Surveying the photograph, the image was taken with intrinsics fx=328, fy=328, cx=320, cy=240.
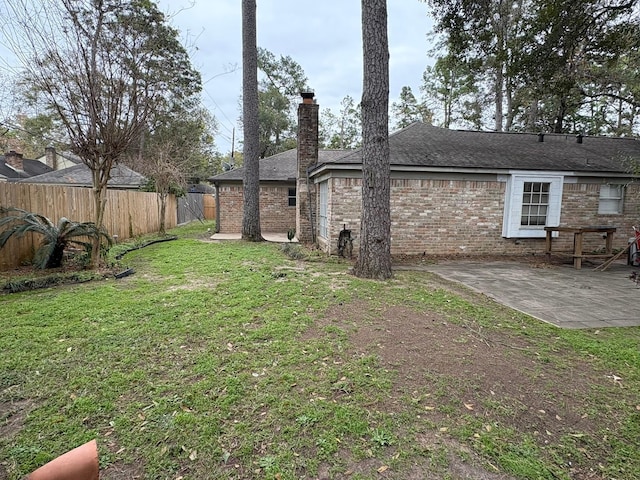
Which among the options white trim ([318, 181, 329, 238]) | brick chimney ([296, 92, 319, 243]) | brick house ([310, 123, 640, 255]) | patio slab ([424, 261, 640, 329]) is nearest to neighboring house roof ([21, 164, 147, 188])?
brick chimney ([296, 92, 319, 243])

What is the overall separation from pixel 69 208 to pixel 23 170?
26.6m

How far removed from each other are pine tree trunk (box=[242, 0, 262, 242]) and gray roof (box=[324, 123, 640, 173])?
4159mm

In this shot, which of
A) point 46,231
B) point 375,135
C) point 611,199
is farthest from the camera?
point 611,199

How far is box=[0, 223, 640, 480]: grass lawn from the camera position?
191 cm

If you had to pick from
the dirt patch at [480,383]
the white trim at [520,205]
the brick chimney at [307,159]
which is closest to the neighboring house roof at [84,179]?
the brick chimney at [307,159]

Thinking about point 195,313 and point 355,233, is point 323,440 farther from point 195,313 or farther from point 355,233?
point 355,233

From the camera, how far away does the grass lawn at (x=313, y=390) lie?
191cm

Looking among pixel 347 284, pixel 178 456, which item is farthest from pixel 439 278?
pixel 178 456

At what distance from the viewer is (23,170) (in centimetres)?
2708

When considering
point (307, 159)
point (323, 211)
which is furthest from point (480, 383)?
point (307, 159)

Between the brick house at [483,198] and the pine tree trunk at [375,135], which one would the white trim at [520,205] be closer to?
the brick house at [483,198]

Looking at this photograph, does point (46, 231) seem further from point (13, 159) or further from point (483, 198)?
point (13, 159)

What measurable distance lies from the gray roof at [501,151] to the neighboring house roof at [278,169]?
4.32 metres

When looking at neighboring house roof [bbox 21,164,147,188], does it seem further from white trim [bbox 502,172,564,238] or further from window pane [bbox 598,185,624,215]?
window pane [bbox 598,185,624,215]
